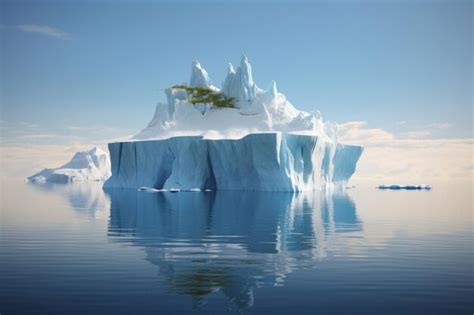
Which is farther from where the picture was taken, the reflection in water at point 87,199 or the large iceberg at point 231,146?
the large iceberg at point 231,146

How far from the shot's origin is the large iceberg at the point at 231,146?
135ft

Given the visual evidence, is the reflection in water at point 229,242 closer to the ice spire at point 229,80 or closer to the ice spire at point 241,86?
the ice spire at point 241,86

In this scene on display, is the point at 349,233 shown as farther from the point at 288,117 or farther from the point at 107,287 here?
the point at 288,117

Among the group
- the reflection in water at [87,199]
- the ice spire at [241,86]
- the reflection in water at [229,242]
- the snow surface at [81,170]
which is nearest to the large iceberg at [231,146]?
the ice spire at [241,86]

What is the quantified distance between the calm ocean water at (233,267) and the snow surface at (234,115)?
85.3 ft

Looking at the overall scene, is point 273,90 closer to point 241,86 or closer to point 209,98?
point 241,86

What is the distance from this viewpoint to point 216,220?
19844 millimetres

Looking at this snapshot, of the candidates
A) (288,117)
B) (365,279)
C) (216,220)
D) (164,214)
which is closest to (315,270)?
(365,279)

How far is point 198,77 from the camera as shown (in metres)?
51.5

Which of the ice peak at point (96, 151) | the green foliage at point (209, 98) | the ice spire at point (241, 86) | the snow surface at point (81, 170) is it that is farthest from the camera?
the ice peak at point (96, 151)

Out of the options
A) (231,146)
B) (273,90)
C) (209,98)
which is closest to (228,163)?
(231,146)

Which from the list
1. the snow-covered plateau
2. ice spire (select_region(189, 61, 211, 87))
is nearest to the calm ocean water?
the snow-covered plateau

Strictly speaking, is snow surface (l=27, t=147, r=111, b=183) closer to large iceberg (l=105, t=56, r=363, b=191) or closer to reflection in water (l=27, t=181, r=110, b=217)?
reflection in water (l=27, t=181, r=110, b=217)

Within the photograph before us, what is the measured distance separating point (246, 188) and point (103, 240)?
28.6m
